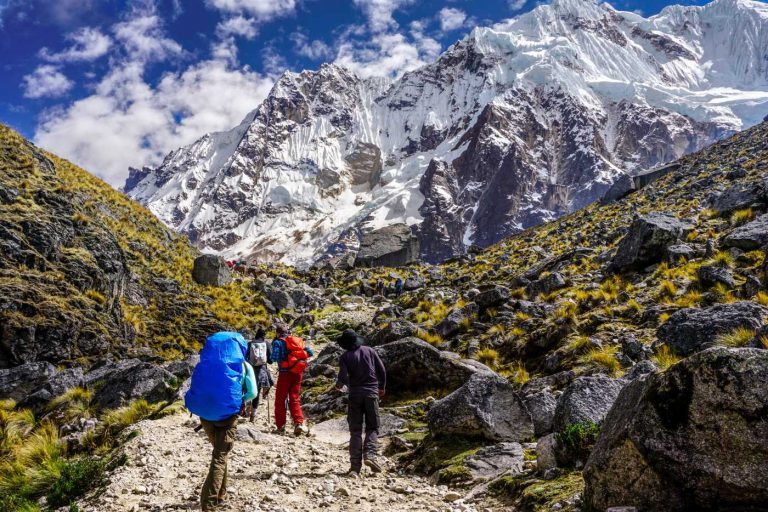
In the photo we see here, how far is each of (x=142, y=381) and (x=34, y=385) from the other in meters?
2.95

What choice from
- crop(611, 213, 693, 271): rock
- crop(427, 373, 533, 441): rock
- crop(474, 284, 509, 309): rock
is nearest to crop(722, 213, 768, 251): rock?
crop(611, 213, 693, 271): rock

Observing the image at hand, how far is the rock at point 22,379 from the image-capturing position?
39.2ft

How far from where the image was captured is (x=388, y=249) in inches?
2295

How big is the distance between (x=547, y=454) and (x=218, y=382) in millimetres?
4207

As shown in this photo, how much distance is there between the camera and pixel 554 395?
861cm

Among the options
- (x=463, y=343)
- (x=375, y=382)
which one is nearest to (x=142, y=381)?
(x=375, y=382)

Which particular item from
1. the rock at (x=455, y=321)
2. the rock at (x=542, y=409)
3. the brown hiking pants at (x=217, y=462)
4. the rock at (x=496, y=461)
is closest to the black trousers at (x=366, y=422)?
the rock at (x=496, y=461)

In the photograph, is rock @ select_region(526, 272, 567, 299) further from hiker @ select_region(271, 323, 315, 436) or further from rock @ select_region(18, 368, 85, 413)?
rock @ select_region(18, 368, 85, 413)

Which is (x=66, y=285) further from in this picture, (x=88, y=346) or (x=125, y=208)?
(x=125, y=208)

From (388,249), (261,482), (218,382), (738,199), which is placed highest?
(388,249)

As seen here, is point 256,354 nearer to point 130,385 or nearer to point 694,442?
point 130,385

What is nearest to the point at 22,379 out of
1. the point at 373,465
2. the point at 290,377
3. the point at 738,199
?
the point at 290,377

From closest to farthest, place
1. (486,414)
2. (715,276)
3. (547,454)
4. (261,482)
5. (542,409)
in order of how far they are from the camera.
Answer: (547,454) → (261,482) → (486,414) → (542,409) → (715,276)

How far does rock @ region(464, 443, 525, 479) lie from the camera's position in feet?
21.4
